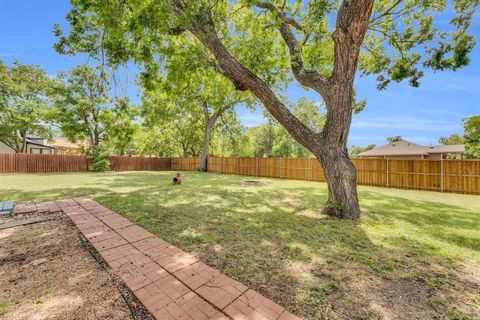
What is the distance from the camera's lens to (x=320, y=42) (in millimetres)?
4344

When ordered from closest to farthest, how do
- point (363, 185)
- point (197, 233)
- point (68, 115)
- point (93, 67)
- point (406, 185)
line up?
1. point (197, 233)
2. point (93, 67)
3. point (406, 185)
4. point (363, 185)
5. point (68, 115)

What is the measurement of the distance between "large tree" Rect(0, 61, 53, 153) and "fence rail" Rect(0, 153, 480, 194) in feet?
13.5

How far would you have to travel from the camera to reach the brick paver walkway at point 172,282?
1.54 metres

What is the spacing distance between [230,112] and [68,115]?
12708mm

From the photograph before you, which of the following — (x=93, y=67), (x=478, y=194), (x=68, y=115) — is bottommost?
(x=478, y=194)

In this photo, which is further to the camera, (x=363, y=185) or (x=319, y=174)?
(x=319, y=174)

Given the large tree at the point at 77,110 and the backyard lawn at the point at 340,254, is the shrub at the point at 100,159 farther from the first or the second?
the backyard lawn at the point at 340,254

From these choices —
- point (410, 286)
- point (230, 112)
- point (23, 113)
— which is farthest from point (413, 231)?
point (23, 113)

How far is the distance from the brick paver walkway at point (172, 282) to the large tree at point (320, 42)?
315cm

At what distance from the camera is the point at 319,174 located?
1206 cm

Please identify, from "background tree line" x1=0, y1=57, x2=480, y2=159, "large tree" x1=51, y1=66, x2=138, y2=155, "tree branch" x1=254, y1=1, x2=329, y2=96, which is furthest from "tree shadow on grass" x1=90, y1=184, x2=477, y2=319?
"large tree" x1=51, y1=66, x2=138, y2=155

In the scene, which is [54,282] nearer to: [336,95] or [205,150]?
[336,95]

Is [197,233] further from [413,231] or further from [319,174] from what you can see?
[319,174]

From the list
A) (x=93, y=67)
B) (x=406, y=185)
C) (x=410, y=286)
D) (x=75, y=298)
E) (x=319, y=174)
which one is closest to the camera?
(x=75, y=298)
